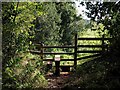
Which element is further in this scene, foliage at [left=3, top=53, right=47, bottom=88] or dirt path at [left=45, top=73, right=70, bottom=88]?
dirt path at [left=45, top=73, right=70, bottom=88]

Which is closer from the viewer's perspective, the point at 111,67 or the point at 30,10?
the point at 30,10

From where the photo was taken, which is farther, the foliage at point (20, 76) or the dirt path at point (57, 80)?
the dirt path at point (57, 80)

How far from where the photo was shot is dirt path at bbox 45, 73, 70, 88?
10062 millimetres

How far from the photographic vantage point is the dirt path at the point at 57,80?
10062 millimetres

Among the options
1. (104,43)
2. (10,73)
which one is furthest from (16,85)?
(104,43)

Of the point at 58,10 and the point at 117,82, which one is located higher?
the point at 58,10

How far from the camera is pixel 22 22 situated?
28.7 ft

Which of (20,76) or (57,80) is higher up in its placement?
(20,76)

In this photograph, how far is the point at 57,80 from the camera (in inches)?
446

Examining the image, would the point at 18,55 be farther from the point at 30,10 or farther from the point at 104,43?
the point at 104,43

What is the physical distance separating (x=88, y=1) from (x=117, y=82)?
2.82 metres

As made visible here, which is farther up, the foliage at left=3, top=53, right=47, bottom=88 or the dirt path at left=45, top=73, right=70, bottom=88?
the foliage at left=3, top=53, right=47, bottom=88

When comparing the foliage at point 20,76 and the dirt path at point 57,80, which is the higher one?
the foliage at point 20,76

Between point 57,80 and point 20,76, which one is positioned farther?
point 57,80
